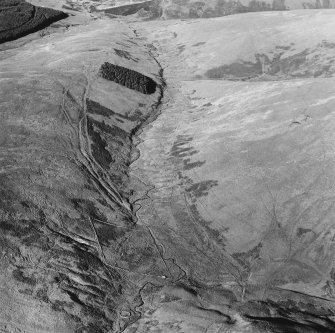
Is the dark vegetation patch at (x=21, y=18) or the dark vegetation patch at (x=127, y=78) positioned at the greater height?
the dark vegetation patch at (x=21, y=18)

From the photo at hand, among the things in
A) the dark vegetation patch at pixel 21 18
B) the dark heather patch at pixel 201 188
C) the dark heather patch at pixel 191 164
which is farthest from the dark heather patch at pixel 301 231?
the dark vegetation patch at pixel 21 18

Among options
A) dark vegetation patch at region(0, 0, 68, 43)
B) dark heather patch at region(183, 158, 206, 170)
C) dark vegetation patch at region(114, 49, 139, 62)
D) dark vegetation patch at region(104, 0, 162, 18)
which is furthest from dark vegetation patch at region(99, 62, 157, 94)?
dark vegetation patch at region(104, 0, 162, 18)

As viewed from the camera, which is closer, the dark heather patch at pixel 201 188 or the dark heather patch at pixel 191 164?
the dark heather patch at pixel 201 188

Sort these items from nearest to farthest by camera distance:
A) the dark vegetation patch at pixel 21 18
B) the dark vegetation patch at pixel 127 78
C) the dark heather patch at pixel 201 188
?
the dark heather patch at pixel 201 188, the dark vegetation patch at pixel 127 78, the dark vegetation patch at pixel 21 18

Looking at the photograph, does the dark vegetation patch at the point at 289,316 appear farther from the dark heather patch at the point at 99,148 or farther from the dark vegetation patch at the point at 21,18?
the dark vegetation patch at the point at 21,18

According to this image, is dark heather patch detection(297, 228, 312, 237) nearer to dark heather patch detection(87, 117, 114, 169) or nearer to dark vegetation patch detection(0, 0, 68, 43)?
dark heather patch detection(87, 117, 114, 169)

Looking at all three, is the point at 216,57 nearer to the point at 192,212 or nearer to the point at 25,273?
the point at 192,212
